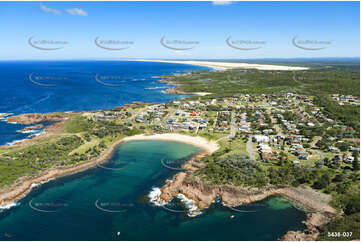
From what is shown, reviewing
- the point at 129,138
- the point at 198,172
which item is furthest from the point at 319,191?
the point at 129,138

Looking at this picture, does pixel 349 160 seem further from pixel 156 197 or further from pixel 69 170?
pixel 69 170

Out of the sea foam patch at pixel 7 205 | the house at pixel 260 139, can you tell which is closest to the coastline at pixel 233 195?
the house at pixel 260 139

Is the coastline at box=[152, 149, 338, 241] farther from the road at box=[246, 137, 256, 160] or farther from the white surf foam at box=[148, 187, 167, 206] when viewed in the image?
the road at box=[246, 137, 256, 160]

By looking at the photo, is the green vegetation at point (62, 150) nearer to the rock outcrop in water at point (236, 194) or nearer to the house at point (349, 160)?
the rock outcrop in water at point (236, 194)

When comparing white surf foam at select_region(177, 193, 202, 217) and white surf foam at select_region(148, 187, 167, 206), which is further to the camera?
white surf foam at select_region(148, 187, 167, 206)

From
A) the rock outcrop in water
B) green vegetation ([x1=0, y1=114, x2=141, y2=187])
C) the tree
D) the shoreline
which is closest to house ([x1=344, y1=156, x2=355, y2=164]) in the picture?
the tree

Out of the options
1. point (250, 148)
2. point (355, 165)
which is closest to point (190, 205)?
point (250, 148)
